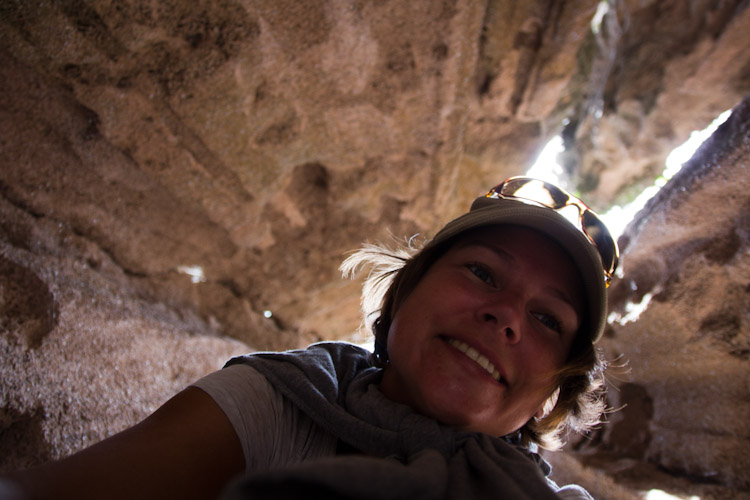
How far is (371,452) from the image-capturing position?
83 centimetres

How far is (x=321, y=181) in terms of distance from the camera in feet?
6.98

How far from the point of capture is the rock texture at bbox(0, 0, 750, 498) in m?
1.23

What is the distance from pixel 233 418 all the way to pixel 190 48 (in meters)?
1.17

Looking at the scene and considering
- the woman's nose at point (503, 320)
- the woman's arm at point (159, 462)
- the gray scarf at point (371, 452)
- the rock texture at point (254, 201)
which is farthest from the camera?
the rock texture at point (254, 201)

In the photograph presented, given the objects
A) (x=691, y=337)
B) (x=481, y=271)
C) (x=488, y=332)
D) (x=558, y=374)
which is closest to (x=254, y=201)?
(x=481, y=271)

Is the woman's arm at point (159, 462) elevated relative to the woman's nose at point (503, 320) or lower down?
lower down

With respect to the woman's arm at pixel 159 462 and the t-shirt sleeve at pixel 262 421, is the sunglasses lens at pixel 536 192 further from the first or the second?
the woman's arm at pixel 159 462

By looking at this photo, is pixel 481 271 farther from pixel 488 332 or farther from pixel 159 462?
pixel 159 462

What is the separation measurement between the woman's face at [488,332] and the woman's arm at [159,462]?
15.8 inches

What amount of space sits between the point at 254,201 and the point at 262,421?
118cm

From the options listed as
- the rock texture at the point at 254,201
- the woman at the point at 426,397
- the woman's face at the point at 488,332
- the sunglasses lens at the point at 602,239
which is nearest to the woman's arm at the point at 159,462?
A: the woman at the point at 426,397

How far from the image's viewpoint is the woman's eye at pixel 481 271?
1.05 meters

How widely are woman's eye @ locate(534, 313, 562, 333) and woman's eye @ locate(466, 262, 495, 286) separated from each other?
141mm

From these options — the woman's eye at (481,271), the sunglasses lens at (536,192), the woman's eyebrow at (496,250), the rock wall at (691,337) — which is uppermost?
the sunglasses lens at (536,192)
